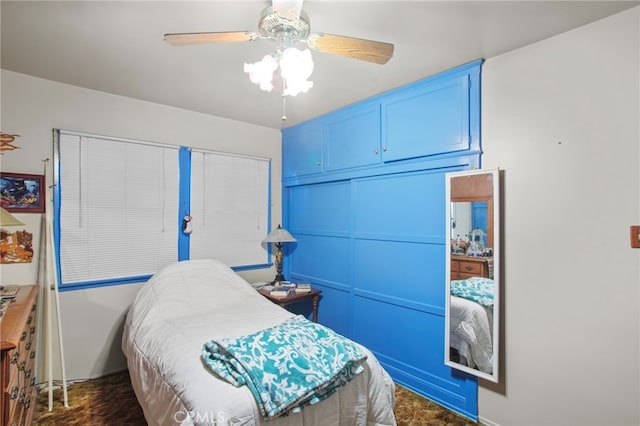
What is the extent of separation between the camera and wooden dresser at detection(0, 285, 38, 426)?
4.20 feet

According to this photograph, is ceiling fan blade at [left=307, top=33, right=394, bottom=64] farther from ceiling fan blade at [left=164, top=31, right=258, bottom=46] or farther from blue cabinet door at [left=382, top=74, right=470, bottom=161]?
blue cabinet door at [left=382, top=74, right=470, bottom=161]

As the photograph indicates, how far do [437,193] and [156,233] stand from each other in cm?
252

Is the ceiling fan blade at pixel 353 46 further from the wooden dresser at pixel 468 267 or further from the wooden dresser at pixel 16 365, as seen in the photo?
the wooden dresser at pixel 16 365

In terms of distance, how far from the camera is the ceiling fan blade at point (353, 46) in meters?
1.36

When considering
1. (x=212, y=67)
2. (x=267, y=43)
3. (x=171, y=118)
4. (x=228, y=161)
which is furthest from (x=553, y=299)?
(x=171, y=118)

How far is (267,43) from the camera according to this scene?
183 centimetres

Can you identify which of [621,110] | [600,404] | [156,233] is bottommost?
[600,404]

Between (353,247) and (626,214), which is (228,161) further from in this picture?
(626,214)

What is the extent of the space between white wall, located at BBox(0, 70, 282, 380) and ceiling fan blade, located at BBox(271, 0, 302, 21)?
6.89 ft

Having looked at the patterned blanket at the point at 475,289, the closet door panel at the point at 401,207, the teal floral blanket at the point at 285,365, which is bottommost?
the teal floral blanket at the point at 285,365

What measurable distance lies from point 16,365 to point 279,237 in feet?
7.21

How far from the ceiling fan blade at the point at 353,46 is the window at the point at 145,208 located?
2105 millimetres

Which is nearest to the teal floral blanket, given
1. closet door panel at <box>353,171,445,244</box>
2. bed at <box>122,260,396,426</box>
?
bed at <box>122,260,396,426</box>

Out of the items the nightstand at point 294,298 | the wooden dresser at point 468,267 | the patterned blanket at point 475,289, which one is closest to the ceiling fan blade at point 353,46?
the wooden dresser at point 468,267
